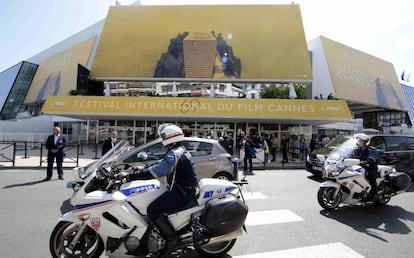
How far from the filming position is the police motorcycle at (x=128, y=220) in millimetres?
2857

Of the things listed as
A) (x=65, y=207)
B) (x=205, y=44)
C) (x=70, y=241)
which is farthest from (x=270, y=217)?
(x=205, y=44)

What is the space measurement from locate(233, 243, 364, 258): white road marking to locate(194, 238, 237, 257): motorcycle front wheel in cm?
22

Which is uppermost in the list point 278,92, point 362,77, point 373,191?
point 362,77

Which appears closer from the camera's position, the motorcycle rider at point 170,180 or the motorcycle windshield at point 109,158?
the motorcycle rider at point 170,180

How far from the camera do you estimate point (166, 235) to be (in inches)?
114

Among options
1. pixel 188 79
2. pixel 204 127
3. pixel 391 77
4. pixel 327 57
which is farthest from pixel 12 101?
pixel 391 77

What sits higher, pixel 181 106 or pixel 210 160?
pixel 181 106

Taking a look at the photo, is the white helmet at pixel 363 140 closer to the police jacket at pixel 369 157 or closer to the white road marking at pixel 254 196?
the police jacket at pixel 369 157

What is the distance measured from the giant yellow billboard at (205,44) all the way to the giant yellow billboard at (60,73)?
5.11 m

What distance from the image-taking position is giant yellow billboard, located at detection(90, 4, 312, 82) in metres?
26.3

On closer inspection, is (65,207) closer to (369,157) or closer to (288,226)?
(288,226)

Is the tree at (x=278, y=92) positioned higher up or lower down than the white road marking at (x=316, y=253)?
higher up

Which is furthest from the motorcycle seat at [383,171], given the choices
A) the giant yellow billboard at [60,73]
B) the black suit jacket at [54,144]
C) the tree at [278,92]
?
the giant yellow billboard at [60,73]

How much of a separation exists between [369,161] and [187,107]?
14.1 metres
